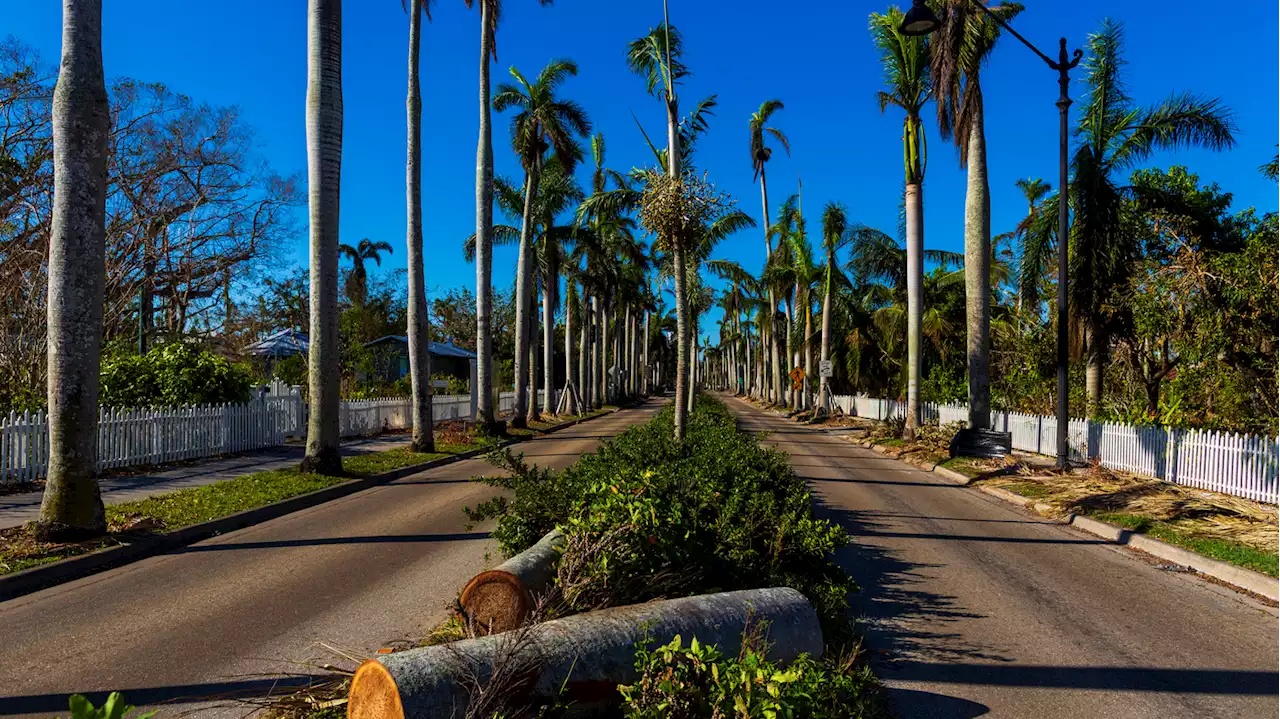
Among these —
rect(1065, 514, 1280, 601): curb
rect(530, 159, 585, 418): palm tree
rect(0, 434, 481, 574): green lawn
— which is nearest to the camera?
rect(1065, 514, 1280, 601): curb

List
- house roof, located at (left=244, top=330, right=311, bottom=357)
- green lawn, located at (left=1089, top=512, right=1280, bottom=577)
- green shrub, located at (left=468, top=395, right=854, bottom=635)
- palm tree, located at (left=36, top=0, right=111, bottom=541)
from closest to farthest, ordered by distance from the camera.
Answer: green shrub, located at (left=468, top=395, right=854, bottom=635) → green lawn, located at (left=1089, top=512, right=1280, bottom=577) → palm tree, located at (left=36, top=0, right=111, bottom=541) → house roof, located at (left=244, top=330, right=311, bottom=357)

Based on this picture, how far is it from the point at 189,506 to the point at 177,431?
6.22 meters

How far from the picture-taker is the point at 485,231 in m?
23.1

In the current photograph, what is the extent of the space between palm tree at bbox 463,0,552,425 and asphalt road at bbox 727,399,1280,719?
14.8 m

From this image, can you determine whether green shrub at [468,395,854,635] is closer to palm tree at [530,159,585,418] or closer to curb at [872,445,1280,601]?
curb at [872,445,1280,601]

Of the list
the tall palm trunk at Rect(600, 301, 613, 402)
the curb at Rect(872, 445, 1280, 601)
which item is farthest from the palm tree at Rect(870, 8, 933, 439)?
the tall palm trunk at Rect(600, 301, 613, 402)

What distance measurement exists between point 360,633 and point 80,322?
520 centimetres

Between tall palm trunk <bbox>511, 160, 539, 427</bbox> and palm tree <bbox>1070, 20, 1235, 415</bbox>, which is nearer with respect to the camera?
palm tree <bbox>1070, 20, 1235, 415</bbox>

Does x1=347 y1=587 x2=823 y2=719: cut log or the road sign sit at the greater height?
the road sign

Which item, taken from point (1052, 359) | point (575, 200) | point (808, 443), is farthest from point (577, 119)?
point (1052, 359)

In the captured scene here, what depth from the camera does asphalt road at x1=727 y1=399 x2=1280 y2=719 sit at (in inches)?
178

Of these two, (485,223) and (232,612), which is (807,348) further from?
(232,612)

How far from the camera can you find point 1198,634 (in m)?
5.86

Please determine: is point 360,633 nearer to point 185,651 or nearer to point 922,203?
point 185,651
